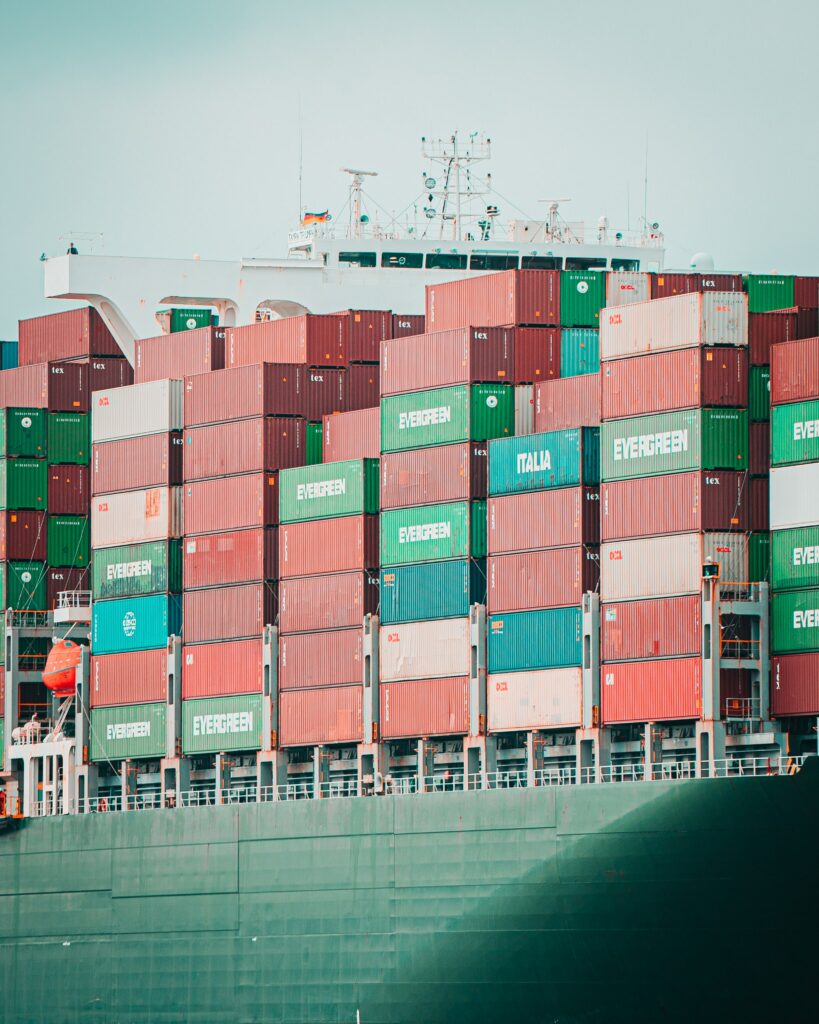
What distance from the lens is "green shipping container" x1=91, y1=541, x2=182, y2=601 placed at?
176ft

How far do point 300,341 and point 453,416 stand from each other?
271 inches

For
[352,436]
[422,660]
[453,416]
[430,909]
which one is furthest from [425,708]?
[352,436]

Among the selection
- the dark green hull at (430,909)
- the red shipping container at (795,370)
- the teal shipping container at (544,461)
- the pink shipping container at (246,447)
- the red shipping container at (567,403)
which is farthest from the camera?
the pink shipping container at (246,447)

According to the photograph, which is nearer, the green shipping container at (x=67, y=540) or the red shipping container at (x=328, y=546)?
the red shipping container at (x=328, y=546)

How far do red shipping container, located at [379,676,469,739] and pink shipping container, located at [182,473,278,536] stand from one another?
18.5 feet

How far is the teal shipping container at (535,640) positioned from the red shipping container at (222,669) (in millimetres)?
6775

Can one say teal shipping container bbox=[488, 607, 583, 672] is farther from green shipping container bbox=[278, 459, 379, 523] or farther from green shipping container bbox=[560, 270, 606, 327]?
green shipping container bbox=[560, 270, 606, 327]

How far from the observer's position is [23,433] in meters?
58.2

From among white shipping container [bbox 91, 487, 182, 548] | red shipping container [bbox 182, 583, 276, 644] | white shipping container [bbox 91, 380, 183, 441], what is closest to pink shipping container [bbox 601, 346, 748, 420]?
red shipping container [bbox 182, 583, 276, 644]

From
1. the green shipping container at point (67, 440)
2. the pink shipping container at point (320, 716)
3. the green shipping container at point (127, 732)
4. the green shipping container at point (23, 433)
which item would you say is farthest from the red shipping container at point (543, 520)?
the green shipping container at point (23, 433)

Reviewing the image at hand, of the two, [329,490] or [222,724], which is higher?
[329,490]

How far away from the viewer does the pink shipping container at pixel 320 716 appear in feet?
160

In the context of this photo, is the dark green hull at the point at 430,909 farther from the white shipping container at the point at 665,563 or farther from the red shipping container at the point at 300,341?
the red shipping container at the point at 300,341

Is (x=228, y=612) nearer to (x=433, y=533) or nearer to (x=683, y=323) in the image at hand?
(x=433, y=533)
